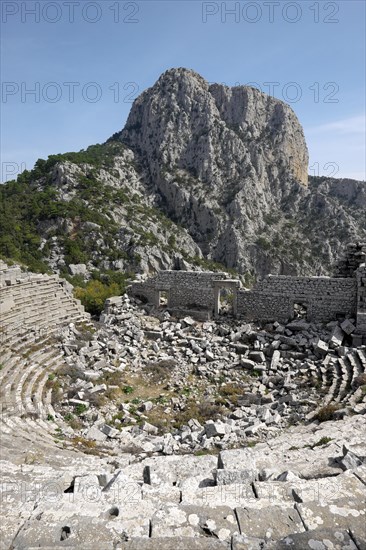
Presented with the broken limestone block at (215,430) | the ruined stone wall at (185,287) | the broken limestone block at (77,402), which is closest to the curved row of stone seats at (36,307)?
the broken limestone block at (77,402)

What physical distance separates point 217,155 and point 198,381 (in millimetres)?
61070

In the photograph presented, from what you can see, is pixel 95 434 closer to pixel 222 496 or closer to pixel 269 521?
pixel 222 496

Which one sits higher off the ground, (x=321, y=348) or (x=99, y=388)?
(x=321, y=348)

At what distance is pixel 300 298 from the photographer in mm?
16656

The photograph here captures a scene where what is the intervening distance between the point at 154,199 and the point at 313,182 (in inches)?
1525

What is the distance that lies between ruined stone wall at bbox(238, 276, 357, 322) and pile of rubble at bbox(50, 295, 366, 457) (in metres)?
0.74

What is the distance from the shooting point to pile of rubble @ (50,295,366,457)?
9633mm

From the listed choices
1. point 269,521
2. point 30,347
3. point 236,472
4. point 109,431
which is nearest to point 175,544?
point 269,521

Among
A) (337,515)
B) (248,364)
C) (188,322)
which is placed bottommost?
(248,364)

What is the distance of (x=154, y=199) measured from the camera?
64.2 metres

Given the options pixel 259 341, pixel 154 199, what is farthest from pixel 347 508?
pixel 154 199

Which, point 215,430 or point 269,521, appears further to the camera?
point 215,430

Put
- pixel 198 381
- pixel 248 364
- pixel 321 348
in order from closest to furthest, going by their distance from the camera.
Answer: pixel 198 381
pixel 321 348
pixel 248 364

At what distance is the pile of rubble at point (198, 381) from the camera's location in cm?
963
